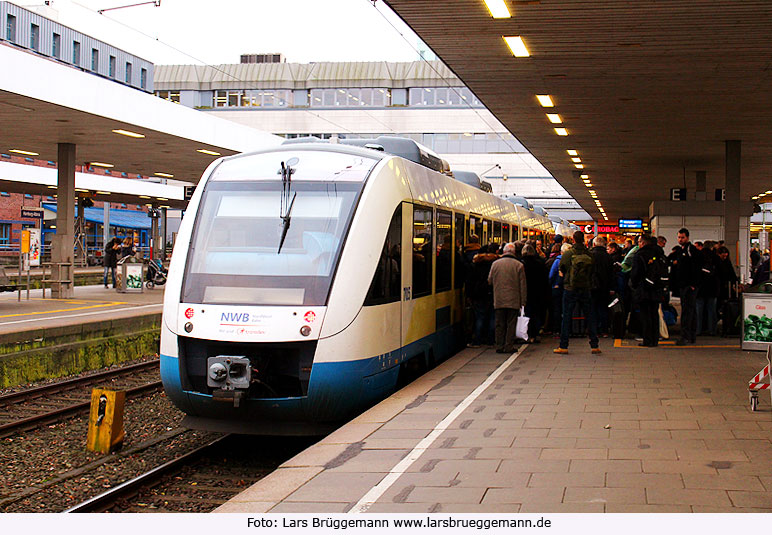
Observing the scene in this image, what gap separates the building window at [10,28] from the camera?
51.8 m

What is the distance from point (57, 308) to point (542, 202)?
4635cm

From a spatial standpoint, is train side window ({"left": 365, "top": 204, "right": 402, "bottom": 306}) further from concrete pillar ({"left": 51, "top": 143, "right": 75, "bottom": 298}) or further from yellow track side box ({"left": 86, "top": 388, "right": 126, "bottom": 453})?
concrete pillar ({"left": 51, "top": 143, "right": 75, "bottom": 298})

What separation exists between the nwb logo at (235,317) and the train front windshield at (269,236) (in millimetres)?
154

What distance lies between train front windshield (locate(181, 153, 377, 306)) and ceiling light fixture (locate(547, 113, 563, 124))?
671 cm

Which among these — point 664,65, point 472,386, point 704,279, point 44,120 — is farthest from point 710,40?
point 44,120

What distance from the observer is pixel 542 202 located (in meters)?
63.0

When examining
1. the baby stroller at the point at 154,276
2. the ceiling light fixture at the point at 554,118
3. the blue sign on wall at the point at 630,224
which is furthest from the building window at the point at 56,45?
the ceiling light fixture at the point at 554,118

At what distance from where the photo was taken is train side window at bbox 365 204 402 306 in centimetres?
907

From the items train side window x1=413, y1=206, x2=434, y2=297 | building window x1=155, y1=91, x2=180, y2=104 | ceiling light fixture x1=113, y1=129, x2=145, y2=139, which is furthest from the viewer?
building window x1=155, y1=91, x2=180, y2=104

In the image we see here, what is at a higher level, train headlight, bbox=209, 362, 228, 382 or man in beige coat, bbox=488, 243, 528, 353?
man in beige coat, bbox=488, 243, 528, 353

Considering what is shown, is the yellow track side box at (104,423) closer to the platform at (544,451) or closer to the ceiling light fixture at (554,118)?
the platform at (544,451)

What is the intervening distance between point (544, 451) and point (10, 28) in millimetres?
53090

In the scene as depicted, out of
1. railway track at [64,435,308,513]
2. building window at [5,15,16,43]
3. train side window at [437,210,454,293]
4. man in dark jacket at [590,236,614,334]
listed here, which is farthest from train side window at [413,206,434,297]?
building window at [5,15,16,43]

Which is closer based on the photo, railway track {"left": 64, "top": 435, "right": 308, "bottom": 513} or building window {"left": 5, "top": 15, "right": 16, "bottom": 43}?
railway track {"left": 64, "top": 435, "right": 308, "bottom": 513}
